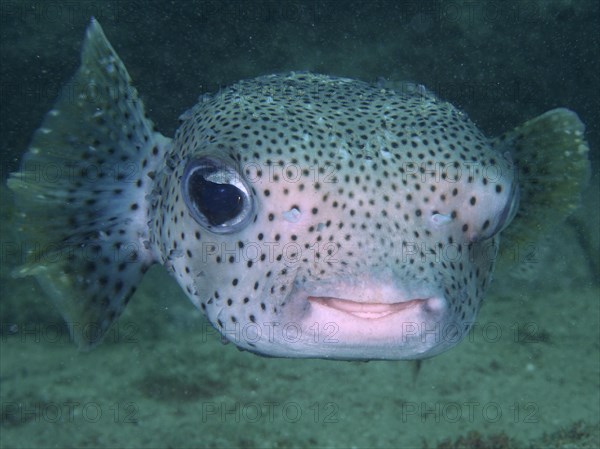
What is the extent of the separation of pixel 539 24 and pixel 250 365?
525 centimetres

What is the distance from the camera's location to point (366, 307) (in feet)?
6.48

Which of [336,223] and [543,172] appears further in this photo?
[543,172]

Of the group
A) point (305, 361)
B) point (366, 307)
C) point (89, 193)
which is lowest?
point (305, 361)

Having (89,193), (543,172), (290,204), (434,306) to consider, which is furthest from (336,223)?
(543,172)

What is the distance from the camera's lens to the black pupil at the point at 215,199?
2.36 m

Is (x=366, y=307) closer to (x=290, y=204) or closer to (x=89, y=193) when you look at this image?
(x=290, y=204)

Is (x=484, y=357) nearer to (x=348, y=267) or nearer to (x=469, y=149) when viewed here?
(x=469, y=149)

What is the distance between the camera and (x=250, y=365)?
17.9 ft

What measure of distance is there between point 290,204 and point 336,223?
0.77 ft

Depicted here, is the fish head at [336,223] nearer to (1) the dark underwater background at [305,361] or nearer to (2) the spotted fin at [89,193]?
(2) the spotted fin at [89,193]

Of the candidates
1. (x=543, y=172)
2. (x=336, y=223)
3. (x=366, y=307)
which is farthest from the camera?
(x=543, y=172)

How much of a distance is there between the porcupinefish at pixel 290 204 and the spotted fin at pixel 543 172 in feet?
0.04

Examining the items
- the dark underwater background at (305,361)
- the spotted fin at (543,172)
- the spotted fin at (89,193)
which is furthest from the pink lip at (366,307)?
the dark underwater background at (305,361)

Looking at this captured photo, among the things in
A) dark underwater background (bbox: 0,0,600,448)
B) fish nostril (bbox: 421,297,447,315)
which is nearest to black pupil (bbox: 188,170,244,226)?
fish nostril (bbox: 421,297,447,315)
